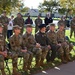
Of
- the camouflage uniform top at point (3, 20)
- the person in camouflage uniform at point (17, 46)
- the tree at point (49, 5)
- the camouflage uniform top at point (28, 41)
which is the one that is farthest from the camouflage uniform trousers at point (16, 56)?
the tree at point (49, 5)

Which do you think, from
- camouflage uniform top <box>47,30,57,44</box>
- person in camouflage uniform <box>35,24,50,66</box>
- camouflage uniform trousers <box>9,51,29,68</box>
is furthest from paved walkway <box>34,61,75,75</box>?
camouflage uniform top <box>47,30,57,44</box>

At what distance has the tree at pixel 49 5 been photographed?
64.4m

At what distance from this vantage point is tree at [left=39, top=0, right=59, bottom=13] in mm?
64438

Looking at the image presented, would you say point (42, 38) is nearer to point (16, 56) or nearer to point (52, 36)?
point (52, 36)

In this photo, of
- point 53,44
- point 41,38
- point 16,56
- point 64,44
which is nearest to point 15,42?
point 16,56

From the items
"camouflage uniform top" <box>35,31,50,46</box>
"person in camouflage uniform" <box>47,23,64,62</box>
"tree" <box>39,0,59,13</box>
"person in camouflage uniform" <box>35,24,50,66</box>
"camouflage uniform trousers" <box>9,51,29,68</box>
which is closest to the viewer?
"camouflage uniform trousers" <box>9,51,29,68</box>

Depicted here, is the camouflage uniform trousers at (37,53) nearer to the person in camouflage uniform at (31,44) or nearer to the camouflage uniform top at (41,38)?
the person in camouflage uniform at (31,44)

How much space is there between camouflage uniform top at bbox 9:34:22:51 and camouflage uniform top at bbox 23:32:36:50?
0.47 meters

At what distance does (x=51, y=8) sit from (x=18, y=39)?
5966 centimetres

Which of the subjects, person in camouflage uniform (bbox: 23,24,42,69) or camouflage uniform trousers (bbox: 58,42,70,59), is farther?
camouflage uniform trousers (bbox: 58,42,70,59)

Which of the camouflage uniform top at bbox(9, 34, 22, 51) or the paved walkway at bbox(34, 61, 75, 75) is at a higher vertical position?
the camouflage uniform top at bbox(9, 34, 22, 51)

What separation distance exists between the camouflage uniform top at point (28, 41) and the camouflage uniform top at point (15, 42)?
0.47 metres

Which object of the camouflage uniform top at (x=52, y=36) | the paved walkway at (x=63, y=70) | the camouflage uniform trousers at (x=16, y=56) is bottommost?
the paved walkway at (x=63, y=70)

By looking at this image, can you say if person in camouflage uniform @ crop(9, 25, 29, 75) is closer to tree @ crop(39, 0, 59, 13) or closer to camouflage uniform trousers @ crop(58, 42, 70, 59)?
camouflage uniform trousers @ crop(58, 42, 70, 59)
